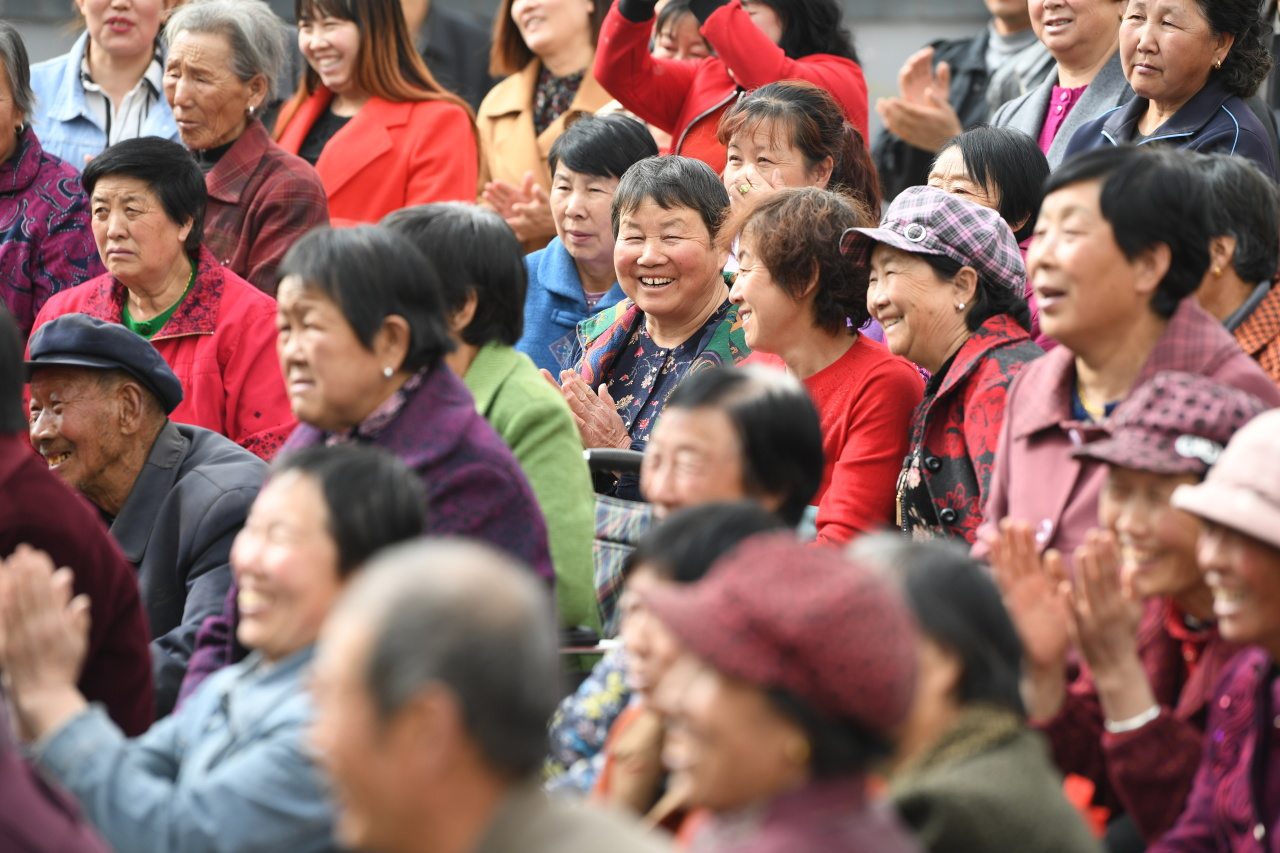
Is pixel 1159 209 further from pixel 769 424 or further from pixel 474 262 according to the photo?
pixel 474 262

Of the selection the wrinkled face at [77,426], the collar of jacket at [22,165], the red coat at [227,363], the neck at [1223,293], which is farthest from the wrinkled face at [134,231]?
the neck at [1223,293]

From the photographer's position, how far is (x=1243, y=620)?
2736 millimetres

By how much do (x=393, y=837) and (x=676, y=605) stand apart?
18.3 inches

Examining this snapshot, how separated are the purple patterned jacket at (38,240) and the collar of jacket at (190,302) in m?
0.41

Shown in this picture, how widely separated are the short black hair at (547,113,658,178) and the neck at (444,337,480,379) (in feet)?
5.85

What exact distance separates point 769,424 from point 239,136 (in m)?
3.38

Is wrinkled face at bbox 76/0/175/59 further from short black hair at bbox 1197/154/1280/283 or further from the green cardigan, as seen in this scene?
short black hair at bbox 1197/154/1280/283

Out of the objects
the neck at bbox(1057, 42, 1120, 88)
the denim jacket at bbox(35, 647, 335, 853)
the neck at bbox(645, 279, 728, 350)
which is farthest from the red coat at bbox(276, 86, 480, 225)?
the denim jacket at bbox(35, 647, 335, 853)

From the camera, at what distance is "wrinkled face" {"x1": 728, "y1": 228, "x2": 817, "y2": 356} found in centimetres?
449

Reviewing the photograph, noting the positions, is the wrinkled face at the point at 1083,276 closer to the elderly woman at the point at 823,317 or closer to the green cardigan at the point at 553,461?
the elderly woman at the point at 823,317

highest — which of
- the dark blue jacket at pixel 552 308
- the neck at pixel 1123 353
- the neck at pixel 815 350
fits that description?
the neck at pixel 1123 353

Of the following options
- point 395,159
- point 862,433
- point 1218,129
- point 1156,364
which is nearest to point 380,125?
point 395,159

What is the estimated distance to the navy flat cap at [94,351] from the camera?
4.33 m

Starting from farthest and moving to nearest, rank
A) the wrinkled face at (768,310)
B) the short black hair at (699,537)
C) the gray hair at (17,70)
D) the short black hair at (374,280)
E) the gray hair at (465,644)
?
the gray hair at (17,70)
the wrinkled face at (768,310)
the short black hair at (374,280)
the short black hair at (699,537)
the gray hair at (465,644)
